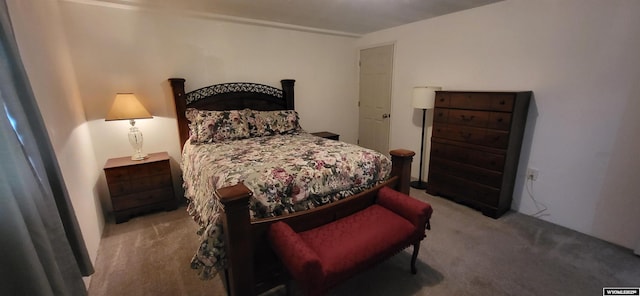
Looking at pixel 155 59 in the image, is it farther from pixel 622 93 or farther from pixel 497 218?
pixel 622 93

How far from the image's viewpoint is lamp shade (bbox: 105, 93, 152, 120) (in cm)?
255

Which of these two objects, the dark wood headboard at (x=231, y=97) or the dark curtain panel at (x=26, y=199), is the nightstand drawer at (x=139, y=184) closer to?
the dark wood headboard at (x=231, y=97)

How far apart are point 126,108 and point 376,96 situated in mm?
3397

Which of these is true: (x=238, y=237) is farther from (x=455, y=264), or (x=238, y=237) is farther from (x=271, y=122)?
(x=271, y=122)

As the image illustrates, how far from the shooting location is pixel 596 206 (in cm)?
234

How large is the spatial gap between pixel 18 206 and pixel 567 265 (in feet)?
10.6

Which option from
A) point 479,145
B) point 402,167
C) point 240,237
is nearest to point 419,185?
point 479,145

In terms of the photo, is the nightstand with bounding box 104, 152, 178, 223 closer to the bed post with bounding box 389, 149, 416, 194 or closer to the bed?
the bed

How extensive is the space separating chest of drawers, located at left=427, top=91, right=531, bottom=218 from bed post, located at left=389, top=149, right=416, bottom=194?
1010 mm

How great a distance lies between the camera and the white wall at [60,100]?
1.58 meters

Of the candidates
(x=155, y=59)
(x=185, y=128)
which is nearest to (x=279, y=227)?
(x=185, y=128)

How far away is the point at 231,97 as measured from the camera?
339 cm

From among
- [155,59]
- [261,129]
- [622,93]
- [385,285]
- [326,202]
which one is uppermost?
[155,59]

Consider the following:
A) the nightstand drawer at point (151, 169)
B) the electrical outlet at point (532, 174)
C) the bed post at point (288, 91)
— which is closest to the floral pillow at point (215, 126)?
the nightstand drawer at point (151, 169)
